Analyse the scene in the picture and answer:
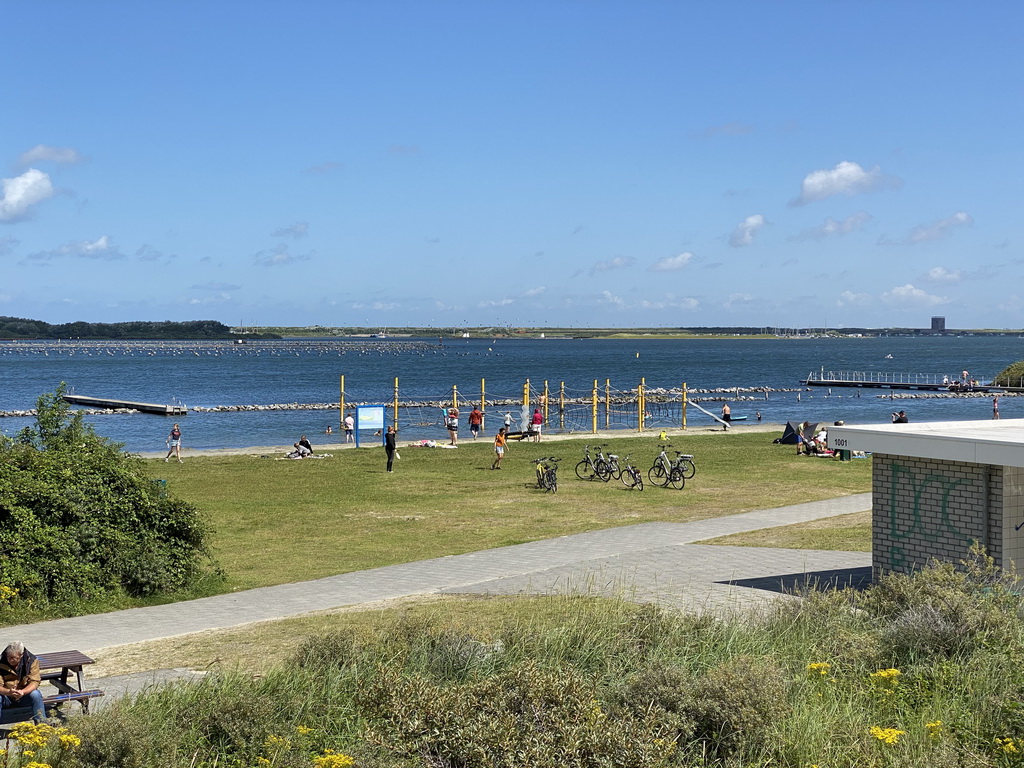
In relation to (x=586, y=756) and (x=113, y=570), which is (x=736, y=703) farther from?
(x=113, y=570)

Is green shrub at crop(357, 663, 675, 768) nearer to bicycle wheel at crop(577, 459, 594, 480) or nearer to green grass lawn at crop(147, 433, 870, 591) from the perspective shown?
green grass lawn at crop(147, 433, 870, 591)

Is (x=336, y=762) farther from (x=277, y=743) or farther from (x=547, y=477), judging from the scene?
(x=547, y=477)

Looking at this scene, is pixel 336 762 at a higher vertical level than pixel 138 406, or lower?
higher

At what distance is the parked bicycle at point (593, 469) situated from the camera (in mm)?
25922

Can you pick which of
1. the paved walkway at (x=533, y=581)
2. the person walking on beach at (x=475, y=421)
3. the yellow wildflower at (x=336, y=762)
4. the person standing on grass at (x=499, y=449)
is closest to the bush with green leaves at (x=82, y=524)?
the paved walkway at (x=533, y=581)

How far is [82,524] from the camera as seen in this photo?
45.0 ft

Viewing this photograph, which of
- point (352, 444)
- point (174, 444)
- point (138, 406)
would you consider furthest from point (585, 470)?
point (138, 406)

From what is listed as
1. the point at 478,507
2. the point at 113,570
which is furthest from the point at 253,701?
the point at 478,507

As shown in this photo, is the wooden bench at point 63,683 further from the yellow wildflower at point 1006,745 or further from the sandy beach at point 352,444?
the sandy beach at point 352,444

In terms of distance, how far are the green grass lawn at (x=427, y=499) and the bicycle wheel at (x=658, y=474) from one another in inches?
26.9

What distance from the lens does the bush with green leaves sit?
13195mm

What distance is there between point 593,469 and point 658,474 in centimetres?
210

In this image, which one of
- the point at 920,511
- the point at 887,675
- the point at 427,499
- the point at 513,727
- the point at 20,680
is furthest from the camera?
the point at 427,499

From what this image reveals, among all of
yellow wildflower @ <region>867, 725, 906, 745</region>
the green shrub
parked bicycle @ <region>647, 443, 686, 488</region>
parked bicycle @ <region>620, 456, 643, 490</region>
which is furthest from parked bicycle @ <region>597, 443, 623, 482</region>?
the green shrub
